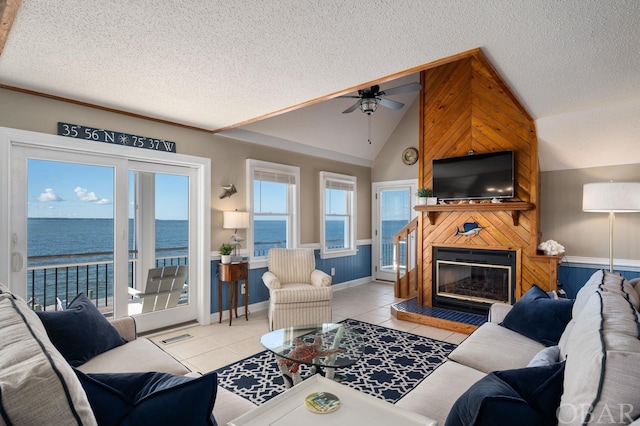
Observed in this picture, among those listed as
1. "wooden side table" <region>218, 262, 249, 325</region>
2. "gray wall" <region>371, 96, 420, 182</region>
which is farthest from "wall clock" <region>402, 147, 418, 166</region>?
"wooden side table" <region>218, 262, 249, 325</region>

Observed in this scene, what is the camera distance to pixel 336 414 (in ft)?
5.00

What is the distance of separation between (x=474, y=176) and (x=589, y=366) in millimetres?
3548

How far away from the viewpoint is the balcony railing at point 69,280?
10.5 feet

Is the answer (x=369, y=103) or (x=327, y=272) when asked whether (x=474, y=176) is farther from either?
(x=327, y=272)

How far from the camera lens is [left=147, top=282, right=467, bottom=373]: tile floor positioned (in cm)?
324

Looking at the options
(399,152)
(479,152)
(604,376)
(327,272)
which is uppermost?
(399,152)

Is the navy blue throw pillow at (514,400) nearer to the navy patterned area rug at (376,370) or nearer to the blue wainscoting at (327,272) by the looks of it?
the navy patterned area rug at (376,370)

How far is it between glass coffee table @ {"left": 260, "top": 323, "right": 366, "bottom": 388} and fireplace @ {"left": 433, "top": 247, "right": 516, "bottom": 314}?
2.29m

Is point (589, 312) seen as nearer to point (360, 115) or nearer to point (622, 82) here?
point (622, 82)

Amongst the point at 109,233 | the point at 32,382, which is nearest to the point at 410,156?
the point at 109,233

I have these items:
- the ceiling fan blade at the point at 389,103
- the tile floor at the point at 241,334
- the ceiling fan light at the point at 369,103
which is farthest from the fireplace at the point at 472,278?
the ceiling fan light at the point at 369,103

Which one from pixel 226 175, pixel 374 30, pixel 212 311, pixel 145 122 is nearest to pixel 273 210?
pixel 226 175

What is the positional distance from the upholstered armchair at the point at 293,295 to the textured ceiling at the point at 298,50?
1.96 m

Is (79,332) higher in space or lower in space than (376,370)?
higher
